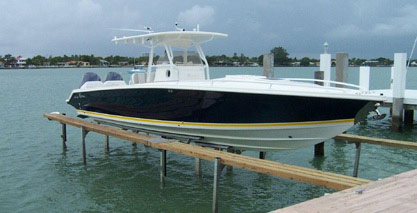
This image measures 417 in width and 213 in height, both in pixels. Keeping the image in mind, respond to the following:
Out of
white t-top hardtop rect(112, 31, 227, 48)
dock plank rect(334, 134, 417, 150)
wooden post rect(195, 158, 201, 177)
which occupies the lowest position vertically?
wooden post rect(195, 158, 201, 177)

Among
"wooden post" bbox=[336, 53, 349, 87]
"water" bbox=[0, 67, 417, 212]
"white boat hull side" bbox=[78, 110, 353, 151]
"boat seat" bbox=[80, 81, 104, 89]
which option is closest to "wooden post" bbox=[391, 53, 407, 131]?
"water" bbox=[0, 67, 417, 212]

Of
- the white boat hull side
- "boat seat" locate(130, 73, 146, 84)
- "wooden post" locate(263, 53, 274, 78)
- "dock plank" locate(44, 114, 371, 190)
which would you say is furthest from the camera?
"wooden post" locate(263, 53, 274, 78)

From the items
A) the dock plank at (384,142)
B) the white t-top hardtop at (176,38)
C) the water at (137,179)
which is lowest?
the water at (137,179)

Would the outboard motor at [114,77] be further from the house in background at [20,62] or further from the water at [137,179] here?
the house in background at [20,62]

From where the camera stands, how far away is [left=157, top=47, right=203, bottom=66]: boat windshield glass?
11445 mm

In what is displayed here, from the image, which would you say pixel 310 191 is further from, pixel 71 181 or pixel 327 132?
pixel 71 181

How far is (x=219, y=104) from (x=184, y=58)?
8.78 feet

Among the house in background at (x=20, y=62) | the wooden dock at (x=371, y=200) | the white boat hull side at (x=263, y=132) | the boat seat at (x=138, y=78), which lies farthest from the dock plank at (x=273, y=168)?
the house in background at (x=20, y=62)

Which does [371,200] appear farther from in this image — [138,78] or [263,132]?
[138,78]

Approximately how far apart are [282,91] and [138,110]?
4184 mm

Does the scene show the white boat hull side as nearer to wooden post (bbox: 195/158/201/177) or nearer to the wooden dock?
wooden post (bbox: 195/158/201/177)

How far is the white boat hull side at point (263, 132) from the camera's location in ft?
29.1

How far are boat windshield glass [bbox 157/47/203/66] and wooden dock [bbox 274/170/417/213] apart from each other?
6.66m

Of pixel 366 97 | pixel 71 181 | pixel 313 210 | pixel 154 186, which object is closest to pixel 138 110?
pixel 154 186
